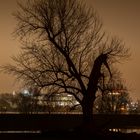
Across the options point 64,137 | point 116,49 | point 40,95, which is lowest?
point 64,137

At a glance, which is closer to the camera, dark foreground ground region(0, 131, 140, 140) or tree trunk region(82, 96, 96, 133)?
dark foreground ground region(0, 131, 140, 140)

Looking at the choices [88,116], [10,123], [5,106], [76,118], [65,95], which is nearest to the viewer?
[88,116]

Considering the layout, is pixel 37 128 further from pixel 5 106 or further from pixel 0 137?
pixel 5 106

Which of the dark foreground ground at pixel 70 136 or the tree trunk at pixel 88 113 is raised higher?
the tree trunk at pixel 88 113

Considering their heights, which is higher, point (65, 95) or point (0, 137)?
point (65, 95)

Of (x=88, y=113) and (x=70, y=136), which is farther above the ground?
(x=88, y=113)

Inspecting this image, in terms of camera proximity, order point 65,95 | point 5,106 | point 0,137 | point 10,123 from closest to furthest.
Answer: point 0,137 → point 65,95 → point 10,123 → point 5,106

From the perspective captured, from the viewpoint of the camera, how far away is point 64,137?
1246 inches

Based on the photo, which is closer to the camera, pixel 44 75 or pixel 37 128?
pixel 44 75

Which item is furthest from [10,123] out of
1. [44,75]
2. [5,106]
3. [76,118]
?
[5,106]

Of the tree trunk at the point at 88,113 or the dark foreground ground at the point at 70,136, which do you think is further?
the tree trunk at the point at 88,113

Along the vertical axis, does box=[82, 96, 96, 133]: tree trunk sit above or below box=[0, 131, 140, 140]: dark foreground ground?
above

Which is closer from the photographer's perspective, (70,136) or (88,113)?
(70,136)

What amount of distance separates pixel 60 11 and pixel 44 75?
14.7ft
